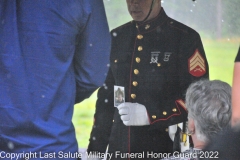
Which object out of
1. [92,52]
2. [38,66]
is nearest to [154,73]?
[92,52]

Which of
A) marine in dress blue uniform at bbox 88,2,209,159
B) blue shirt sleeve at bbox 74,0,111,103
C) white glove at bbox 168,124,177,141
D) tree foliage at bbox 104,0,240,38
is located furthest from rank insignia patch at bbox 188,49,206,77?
blue shirt sleeve at bbox 74,0,111,103

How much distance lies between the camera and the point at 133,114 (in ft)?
6.99

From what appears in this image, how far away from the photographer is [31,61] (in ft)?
6.21

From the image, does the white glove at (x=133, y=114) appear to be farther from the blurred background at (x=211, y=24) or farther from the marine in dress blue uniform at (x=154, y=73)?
the blurred background at (x=211, y=24)

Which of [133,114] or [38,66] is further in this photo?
[133,114]

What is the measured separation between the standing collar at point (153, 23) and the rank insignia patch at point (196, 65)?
7.9 inches

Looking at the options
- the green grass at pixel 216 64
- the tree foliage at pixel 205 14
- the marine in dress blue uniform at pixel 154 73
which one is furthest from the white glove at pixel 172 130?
the tree foliage at pixel 205 14

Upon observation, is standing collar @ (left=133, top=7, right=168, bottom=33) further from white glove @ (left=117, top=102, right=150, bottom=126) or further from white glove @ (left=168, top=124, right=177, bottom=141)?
white glove @ (left=168, top=124, right=177, bottom=141)

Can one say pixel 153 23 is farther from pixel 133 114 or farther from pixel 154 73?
pixel 133 114

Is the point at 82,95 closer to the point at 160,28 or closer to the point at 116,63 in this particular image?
the point at 116,63

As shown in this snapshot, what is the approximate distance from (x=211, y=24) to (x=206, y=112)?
1.38 ft

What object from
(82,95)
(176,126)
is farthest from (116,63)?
(176,126)

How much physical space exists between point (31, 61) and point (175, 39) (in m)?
0.63

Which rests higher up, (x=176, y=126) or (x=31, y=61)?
(x=31, y=61)
